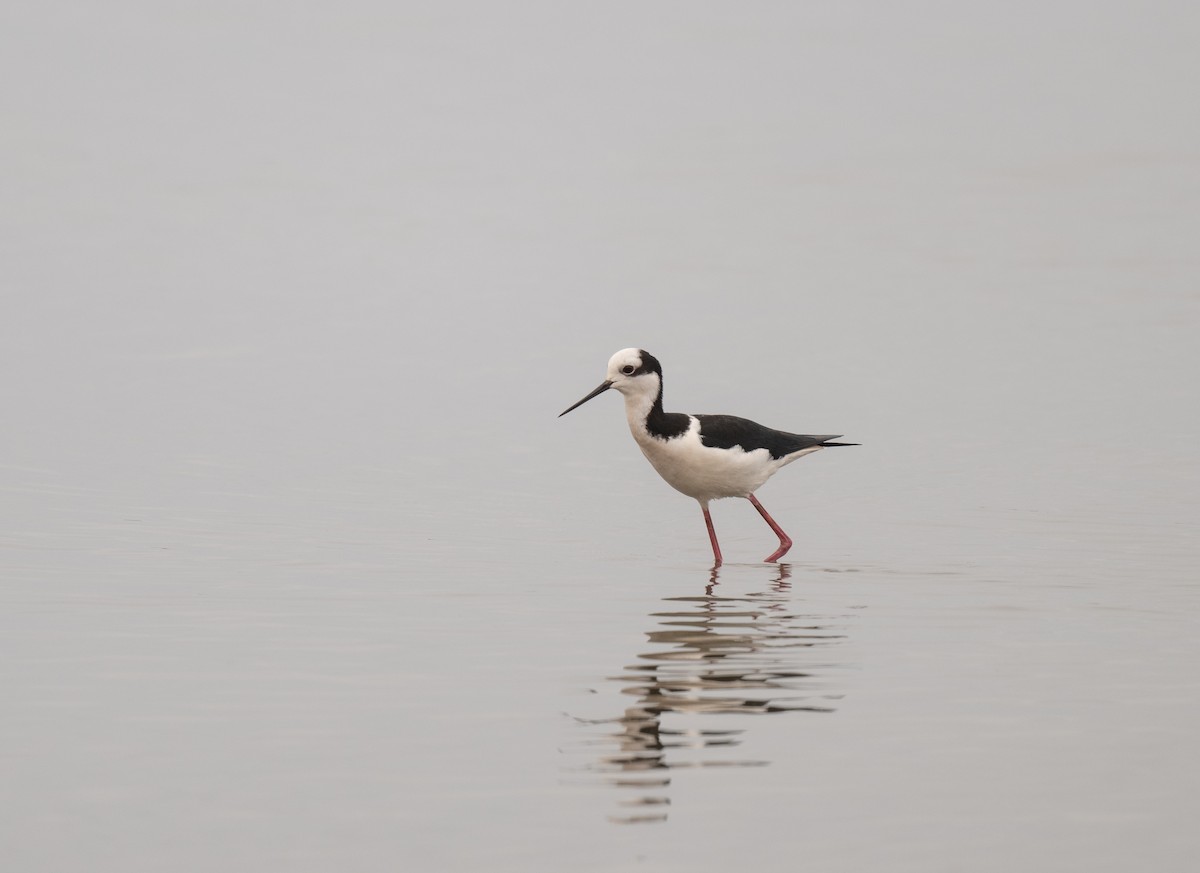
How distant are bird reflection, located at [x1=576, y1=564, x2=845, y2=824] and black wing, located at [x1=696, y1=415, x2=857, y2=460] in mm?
2027

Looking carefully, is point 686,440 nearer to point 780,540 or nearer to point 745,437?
point 745,437

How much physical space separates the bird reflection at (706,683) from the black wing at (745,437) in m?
2.03

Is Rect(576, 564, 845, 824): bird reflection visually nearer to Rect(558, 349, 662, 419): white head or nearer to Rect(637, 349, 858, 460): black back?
Rect(637, 349, 858, 460): black back

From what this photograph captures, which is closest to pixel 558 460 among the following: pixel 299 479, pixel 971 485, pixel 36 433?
pixel 299 479

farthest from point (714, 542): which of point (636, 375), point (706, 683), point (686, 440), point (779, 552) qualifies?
point (706, 683)

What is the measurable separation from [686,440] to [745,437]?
0.58 meters

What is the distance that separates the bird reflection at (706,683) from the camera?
21.3 feet

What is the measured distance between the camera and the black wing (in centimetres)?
1241

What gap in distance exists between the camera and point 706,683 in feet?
25.7

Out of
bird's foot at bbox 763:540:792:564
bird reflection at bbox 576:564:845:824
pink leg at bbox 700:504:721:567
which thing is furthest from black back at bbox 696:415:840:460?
bird reflection at bbox 576:564:845:824

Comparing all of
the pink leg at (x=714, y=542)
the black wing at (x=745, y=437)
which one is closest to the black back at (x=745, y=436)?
the black wing at (x=745, y=437)

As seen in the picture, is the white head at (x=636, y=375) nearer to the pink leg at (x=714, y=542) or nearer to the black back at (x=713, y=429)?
the black back at (x=713, y=429)

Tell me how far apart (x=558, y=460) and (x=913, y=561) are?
251 inches

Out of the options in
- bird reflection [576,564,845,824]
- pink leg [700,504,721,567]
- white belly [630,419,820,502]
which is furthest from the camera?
white belly [630,419,820,502]
